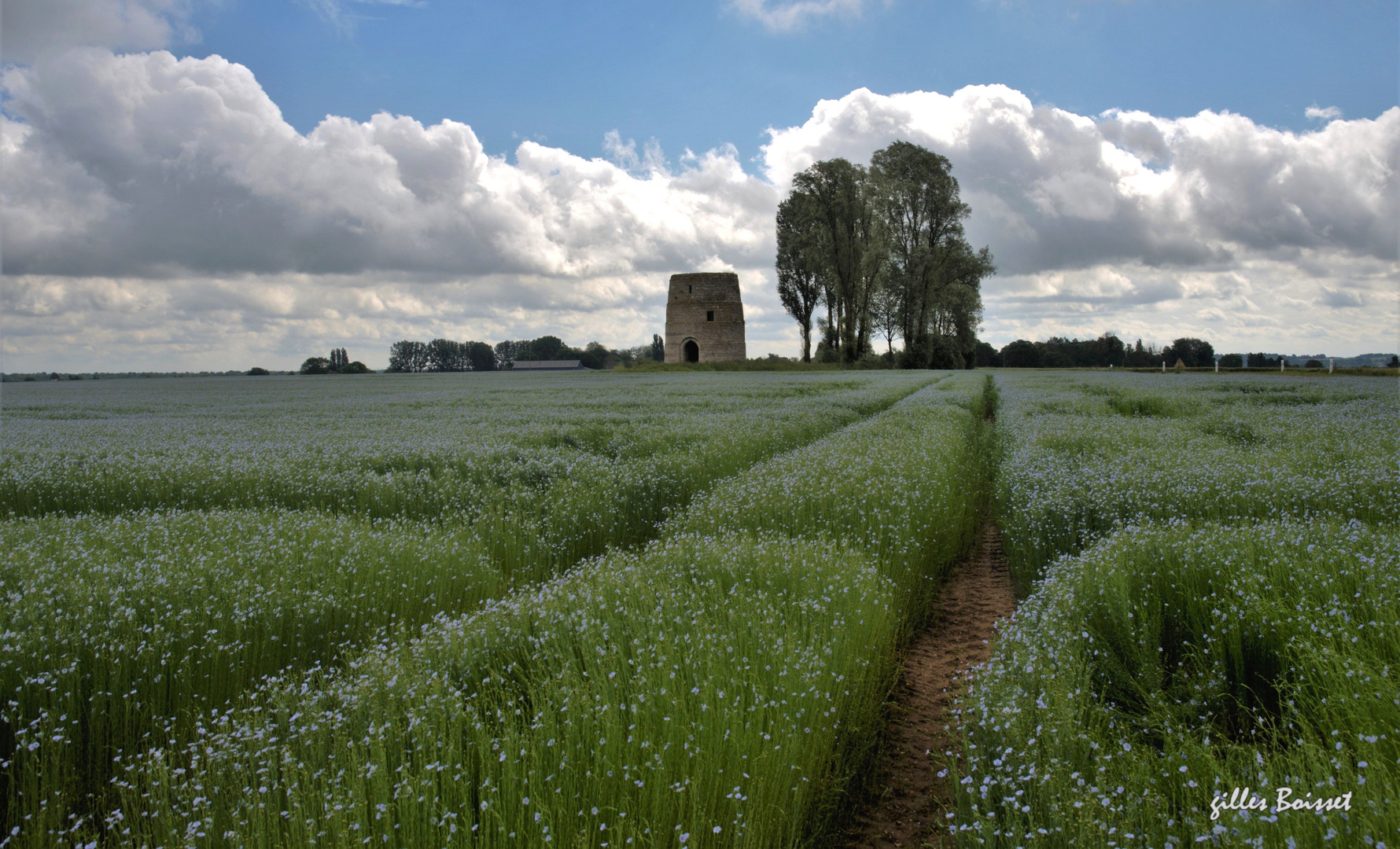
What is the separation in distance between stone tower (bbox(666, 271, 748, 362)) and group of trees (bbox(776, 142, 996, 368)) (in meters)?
7.65

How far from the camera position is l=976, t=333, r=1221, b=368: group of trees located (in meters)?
104

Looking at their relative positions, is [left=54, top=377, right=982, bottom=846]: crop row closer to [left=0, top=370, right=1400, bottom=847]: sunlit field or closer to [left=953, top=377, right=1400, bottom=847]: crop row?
[left=0, top=370, right=1400, bottom=847]: sunlit field

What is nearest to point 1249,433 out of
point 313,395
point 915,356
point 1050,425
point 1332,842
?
point 1050,425

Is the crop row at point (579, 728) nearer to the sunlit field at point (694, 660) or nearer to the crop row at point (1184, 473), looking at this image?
the sunlit field at point (694, 660)

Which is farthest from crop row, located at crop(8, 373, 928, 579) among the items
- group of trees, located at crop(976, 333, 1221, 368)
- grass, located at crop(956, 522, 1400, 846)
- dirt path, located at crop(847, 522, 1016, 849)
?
group of trees, located at crop(976, 333, 1221, 368)

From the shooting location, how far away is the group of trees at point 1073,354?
10412cm

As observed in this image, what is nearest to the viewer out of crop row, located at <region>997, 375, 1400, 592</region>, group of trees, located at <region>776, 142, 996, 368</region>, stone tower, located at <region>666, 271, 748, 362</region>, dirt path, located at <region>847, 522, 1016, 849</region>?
dirt path, located at <region>847, 522, 1016, 849</region>

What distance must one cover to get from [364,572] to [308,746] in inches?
107

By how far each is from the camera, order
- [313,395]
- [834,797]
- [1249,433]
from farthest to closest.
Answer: [313,395] < [1249,433] < [834,797]

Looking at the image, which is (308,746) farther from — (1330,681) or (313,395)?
(313,395)

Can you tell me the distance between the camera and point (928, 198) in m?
58.0

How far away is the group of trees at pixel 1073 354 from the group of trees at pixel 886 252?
49.6 metres

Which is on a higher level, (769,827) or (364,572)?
(364,572)

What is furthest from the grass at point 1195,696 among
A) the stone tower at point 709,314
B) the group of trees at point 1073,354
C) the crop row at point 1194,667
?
the group of trees at point 1073,354
